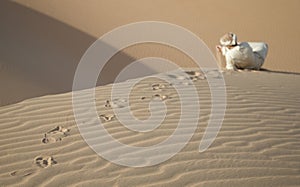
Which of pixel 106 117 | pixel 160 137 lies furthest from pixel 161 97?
pixel 160 137

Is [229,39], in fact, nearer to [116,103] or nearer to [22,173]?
[116,103]

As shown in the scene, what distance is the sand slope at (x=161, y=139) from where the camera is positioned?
317cm

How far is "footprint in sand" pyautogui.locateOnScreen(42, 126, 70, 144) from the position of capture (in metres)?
3.94

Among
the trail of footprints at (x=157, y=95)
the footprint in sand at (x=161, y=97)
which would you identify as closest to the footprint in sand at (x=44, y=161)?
the trail of footprints at (x=157, y=95)

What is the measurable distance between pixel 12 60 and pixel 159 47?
483 centimetres

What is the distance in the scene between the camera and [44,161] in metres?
3.52

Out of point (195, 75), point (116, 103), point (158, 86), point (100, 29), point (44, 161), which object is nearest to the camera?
point (44, 161)

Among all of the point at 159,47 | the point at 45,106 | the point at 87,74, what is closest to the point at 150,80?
the point at 45,106

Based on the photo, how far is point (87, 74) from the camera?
11.1 m

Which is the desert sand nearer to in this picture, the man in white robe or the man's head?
the man in white robe

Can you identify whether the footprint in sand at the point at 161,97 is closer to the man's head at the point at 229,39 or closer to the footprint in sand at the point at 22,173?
the footprint in sand at the point at 22,173

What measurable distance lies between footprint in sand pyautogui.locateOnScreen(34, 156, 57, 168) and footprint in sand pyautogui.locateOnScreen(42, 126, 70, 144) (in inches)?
13.0

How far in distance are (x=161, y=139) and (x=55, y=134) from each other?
107cm

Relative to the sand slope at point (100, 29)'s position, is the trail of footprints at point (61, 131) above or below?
below
